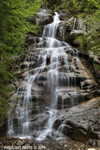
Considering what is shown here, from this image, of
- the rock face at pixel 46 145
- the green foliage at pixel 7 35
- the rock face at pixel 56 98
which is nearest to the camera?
the rock face at pixel 46 145

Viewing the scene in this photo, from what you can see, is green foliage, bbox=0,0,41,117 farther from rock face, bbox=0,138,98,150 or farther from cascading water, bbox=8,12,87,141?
cascading water, bbox=8,12,87,141

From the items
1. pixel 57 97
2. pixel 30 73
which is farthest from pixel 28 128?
pixel 30 73

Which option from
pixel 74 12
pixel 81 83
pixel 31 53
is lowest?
→ pixel 81 83

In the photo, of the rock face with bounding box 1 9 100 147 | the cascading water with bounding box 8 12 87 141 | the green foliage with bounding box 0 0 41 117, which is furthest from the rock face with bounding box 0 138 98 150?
the green foliage with bounding box 0 0 41 117

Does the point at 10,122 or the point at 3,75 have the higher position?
the point at 3,75

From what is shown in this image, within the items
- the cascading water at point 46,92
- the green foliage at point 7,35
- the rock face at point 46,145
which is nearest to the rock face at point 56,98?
the cascading water at point 46,92

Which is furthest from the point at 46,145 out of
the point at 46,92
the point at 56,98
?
the point at 46,92

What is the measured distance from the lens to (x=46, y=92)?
8.97 metres

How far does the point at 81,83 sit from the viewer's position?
29.7 ft

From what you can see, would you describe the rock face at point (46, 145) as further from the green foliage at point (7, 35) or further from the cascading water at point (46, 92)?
the green foliage at point (7, 35)

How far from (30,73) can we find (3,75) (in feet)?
15.4

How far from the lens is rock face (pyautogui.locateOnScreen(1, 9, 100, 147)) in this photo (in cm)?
644

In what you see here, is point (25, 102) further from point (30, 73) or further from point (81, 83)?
point (81, 83)

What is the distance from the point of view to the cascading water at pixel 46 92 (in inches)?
285
